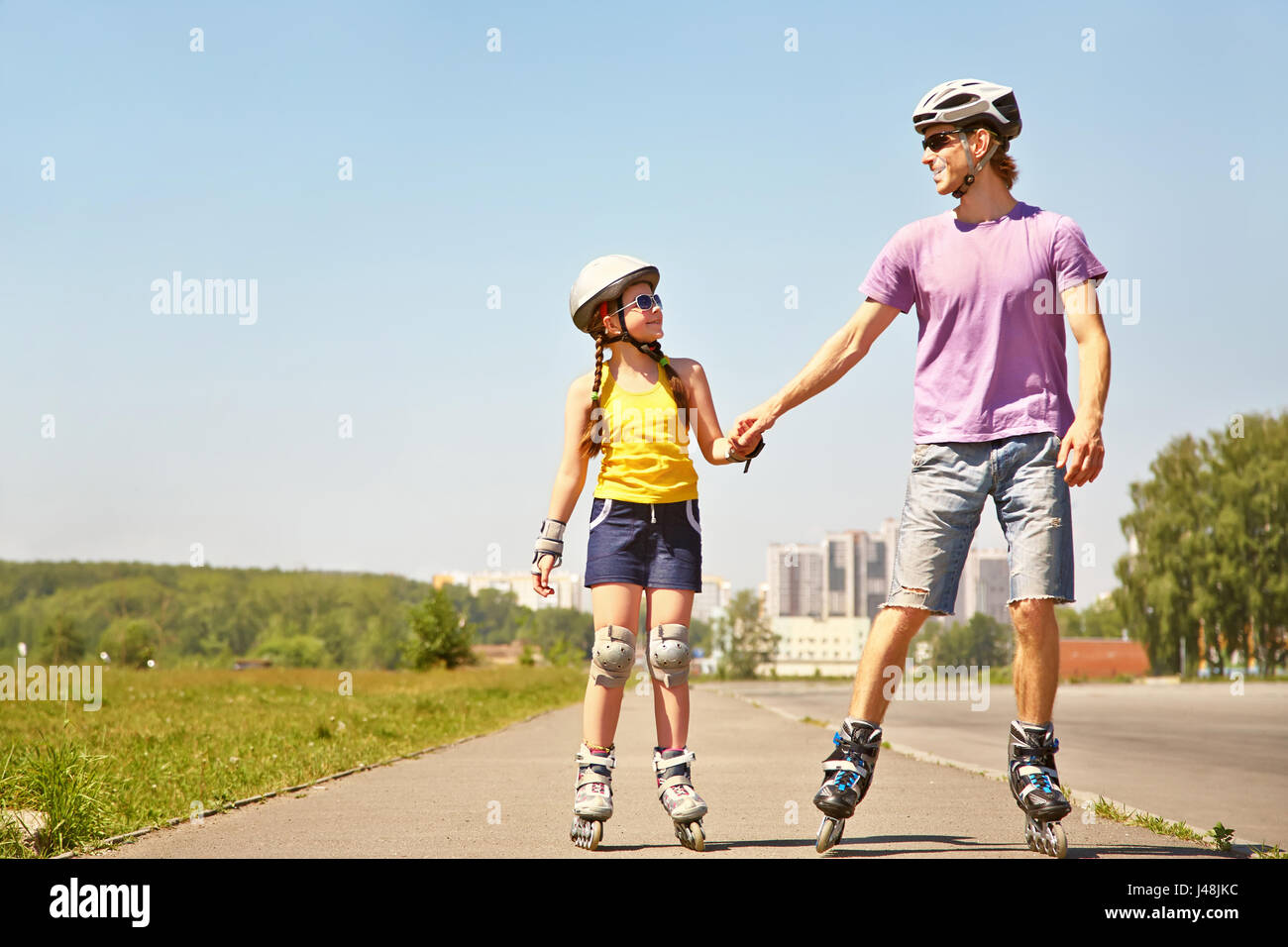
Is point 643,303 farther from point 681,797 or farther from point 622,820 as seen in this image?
point 622,820

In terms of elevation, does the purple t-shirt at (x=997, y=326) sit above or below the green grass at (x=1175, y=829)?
above

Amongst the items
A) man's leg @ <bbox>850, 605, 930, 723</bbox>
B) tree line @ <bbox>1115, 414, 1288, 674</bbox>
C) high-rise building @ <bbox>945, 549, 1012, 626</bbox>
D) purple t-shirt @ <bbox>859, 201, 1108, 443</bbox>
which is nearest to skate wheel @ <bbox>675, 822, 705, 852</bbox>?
man's leg @ <bbox>850, 605, 930, 723</bbox>

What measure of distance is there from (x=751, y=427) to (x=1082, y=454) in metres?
1.11

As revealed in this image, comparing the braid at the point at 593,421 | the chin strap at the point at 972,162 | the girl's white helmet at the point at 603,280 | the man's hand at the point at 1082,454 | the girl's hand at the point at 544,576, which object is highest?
the chin strap at the point at 972,162

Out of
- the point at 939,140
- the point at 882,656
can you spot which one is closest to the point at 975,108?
the point at 939,140

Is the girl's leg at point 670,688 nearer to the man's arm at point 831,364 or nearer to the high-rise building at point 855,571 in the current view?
the man's arm at point 831,364

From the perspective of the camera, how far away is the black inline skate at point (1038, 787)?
3928 millimetres

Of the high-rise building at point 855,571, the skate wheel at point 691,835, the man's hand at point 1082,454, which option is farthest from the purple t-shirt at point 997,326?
the high-rise building at point 855,571

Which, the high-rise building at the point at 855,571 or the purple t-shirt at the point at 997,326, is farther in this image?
the high-rise building at the point at 855,571

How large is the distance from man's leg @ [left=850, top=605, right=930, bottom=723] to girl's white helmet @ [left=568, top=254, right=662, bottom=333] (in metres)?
1.53

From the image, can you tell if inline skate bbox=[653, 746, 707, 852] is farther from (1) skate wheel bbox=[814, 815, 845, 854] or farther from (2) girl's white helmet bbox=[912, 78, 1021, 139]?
(2) girl's white helmet bbox=[912, 78, 1021, 139]

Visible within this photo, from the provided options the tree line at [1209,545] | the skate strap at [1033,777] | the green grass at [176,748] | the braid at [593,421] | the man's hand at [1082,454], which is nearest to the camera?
the man's hand at [1082,454]
